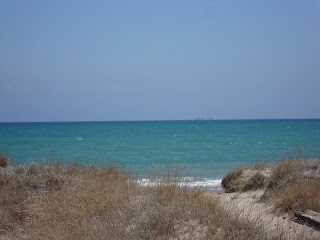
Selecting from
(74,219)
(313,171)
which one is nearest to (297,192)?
(313,171)

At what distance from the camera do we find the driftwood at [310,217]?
22.2ft

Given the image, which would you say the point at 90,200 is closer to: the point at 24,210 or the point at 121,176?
the point at 24,210

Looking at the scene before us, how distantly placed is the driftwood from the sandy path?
166mm

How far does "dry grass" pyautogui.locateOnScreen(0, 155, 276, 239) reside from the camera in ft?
18.1

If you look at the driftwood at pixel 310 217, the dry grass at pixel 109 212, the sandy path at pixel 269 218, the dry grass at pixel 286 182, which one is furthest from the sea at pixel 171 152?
the driftwood at pixel 310 217

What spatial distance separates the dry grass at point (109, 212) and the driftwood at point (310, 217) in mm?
1632

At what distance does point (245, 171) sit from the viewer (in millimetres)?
14211

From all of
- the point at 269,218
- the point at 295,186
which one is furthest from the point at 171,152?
the point at 269,218

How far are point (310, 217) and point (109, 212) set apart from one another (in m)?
3.98

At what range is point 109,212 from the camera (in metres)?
6.44

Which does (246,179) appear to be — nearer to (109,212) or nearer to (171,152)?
(109,212)

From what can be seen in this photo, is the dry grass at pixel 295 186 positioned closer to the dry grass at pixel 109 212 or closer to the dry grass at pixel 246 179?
the dry grass at pixel 246 179

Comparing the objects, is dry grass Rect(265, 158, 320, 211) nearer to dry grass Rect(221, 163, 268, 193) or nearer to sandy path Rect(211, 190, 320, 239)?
sandy path Rect(211, 190, 320, 239)

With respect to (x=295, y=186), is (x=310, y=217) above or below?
below
